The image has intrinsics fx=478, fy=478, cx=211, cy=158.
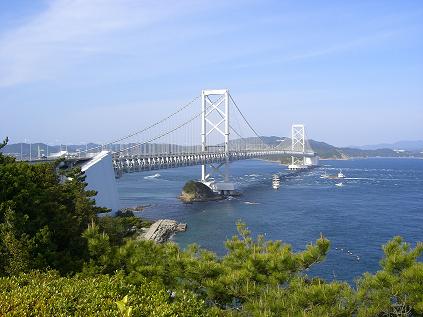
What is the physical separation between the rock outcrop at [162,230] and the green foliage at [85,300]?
11.3 metres

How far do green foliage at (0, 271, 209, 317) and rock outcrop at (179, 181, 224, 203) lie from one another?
22.8m

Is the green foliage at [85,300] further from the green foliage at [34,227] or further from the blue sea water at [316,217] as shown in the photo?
the blue sea water at [316,217]

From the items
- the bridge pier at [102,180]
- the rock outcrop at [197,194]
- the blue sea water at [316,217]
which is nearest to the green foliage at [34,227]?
the blue sea water at [316,217]

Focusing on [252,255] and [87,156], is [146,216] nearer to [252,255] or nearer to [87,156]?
[87,156]

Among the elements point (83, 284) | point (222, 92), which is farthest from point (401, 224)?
point (222, 92)

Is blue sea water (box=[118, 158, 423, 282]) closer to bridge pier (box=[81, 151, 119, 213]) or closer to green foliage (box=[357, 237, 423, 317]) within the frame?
bridge pier (box=[81, 151, 119, 213])

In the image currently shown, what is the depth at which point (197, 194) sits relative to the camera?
27578mm

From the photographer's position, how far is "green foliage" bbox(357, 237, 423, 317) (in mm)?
4223

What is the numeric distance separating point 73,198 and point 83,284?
17.2 ft

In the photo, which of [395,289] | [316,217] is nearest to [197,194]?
[316,217]

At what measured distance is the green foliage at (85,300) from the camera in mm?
3232

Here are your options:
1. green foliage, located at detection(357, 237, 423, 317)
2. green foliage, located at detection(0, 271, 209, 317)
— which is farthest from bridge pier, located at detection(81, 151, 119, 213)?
green foliage, located at detection(357, 237, 423, 317)

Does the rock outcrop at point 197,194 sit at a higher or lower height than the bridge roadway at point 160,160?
lower

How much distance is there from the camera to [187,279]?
16.3 feet
